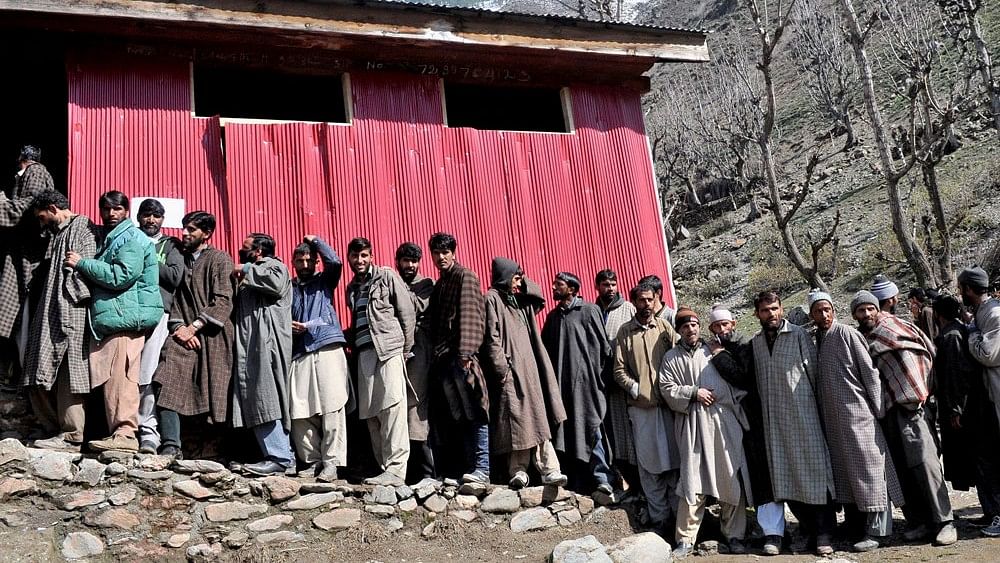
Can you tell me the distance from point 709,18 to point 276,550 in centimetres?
5378

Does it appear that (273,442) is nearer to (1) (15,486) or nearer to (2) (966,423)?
(1) (15,486)

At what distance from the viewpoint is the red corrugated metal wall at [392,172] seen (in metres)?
7.32

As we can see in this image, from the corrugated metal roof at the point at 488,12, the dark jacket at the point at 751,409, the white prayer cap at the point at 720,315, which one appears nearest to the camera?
the dark jacket at the point at 751,409

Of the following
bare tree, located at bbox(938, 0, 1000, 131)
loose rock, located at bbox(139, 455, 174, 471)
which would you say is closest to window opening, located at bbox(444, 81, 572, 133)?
loose rock, located at bbox(139, 455, 174, 471)

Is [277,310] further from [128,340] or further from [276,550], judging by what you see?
[276,550]

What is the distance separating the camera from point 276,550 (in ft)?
18.0

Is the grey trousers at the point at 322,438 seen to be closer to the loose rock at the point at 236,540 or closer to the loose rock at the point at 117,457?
the loose rock at the point at 236,540

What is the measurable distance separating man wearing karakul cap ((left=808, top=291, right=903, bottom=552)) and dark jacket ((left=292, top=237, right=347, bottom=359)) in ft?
11.6

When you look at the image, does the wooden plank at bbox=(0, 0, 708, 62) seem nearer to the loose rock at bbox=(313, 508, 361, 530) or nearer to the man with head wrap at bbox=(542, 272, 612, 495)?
the man with head wrap at bbox=(542, 272, 612, 495)

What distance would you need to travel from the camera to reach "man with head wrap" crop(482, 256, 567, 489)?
20.0 feet

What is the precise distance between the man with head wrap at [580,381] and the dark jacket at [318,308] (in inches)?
67.4

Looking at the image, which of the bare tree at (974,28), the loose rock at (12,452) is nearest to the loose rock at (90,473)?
the loose rock at (12,452)

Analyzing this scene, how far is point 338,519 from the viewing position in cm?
573

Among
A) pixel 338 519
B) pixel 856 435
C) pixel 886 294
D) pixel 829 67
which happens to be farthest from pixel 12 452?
pixel 829 67
